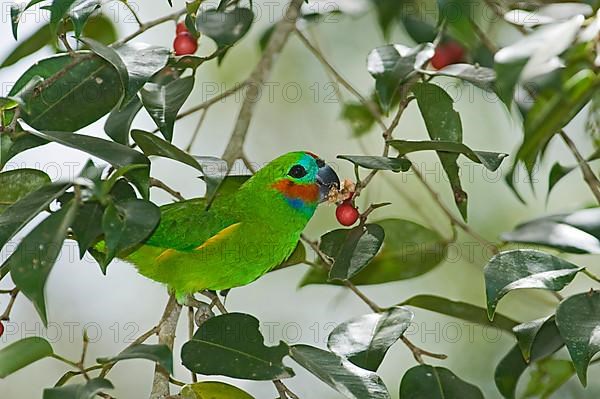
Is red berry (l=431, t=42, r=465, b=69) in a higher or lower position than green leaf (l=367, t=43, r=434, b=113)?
lower

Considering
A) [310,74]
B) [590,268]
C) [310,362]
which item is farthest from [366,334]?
[310,74]

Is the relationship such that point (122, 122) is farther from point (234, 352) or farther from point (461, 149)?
point (461, 149)

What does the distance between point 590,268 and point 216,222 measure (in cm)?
222

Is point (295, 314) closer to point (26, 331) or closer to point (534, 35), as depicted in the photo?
point (26, 331)

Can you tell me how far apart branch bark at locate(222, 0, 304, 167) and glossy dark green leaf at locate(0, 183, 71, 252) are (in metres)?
0.73

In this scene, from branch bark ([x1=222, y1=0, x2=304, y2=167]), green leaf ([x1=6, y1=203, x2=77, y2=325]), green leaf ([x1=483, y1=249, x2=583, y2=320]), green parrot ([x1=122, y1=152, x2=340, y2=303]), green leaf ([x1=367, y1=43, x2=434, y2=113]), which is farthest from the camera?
branch bark ([x1=222, y1=0, x2=304, y2=167])

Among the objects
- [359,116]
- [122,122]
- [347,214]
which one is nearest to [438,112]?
[347,214]

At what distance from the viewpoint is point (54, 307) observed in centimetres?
404

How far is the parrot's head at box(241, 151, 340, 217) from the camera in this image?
1.93m

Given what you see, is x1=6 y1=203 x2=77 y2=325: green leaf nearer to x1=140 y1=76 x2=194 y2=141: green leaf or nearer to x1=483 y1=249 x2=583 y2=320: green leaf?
x1=140 y1=76 x2=194 y2=141: green leaf

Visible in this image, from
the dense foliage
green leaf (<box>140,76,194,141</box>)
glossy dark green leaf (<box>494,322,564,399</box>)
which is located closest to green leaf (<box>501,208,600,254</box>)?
the dense foliage

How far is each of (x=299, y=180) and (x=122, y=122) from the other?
480mm

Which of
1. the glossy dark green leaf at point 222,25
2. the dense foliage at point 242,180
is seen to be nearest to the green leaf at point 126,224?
the dense foliage at point 242,180

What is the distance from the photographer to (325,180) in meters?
1.92
